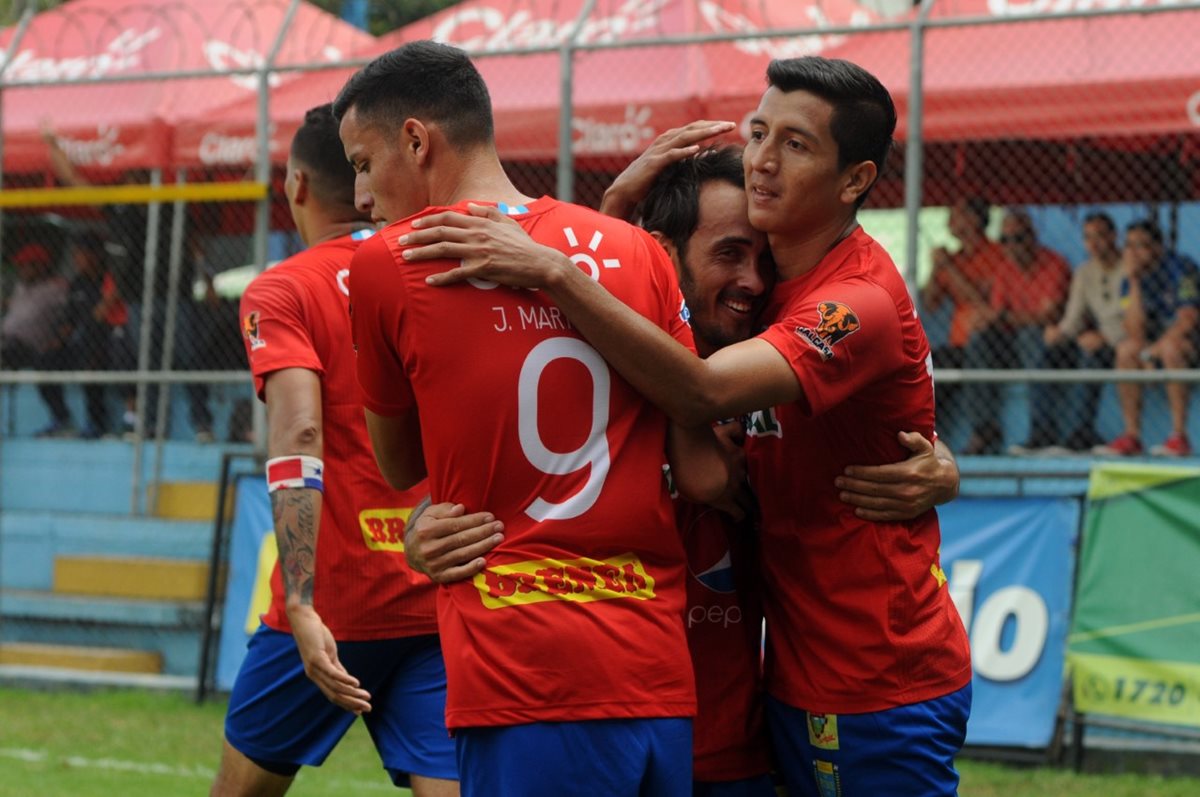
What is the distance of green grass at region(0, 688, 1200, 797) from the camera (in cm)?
774

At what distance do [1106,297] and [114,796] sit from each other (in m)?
6.03

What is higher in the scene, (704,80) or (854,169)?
(704,80)

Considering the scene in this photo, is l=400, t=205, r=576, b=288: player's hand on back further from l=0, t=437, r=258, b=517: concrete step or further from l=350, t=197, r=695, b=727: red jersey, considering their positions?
l=0, t=437, r=258, b=517: concrete step

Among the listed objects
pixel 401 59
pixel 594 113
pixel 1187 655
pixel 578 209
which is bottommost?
pixel 1187 655

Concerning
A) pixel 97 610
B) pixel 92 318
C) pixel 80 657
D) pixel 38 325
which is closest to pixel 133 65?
pixel 92 318

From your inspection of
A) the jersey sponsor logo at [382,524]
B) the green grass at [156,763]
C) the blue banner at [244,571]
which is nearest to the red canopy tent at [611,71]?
the blue banner at [244,571]

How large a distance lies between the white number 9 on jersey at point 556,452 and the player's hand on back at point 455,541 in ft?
0.30

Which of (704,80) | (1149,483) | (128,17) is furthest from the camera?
(128,17)

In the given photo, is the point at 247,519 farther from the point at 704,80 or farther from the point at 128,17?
the point at 128,17

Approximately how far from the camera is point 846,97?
3.49 meters

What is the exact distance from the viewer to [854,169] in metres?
3.55

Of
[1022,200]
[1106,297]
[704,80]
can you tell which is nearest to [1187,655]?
[1106,297]

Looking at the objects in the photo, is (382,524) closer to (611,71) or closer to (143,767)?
(143,767)

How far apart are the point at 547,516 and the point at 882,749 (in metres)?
0.96
